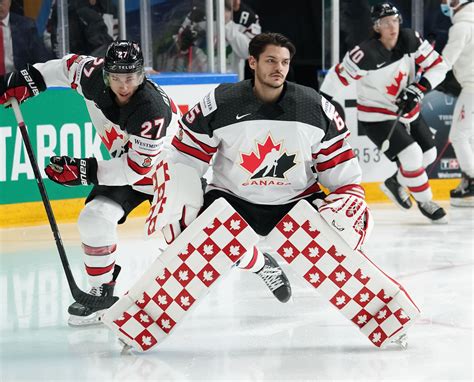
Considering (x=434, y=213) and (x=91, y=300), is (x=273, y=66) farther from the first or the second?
(x=434, y=213)

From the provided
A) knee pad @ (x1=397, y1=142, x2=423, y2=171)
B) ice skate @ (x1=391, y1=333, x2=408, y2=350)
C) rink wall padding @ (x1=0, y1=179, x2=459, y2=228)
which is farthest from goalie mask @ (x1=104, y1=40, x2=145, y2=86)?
knee pad @ (x1=397, y1=142, x2=423, y2=171)

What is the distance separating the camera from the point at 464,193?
6508mm

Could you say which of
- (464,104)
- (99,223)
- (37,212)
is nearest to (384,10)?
(464,104)

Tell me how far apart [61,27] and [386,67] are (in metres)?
1.77

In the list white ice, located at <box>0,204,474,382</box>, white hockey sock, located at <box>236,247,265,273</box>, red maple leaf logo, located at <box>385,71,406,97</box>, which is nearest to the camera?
white ice, located at <box>0,204,474,382</box>

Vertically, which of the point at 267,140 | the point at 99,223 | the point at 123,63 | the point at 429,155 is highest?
the point at 123,63

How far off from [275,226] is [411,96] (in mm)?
2611

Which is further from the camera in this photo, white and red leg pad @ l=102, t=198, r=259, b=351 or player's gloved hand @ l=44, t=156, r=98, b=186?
player's gloved hand @ l=44, t=156, r=98, b=186

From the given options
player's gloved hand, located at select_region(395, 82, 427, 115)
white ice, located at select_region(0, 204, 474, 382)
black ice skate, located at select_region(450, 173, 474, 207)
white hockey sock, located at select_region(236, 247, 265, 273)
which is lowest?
black ice skate, located at select_region(450, 173, 474, 207)

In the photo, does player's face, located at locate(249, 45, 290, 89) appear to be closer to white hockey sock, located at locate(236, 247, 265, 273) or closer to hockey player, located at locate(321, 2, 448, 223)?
white hockey sock, located at locate(236, 247, 265, 273)

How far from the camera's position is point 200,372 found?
11.0ft

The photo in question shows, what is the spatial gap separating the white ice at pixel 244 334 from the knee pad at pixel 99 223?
0.31 meters

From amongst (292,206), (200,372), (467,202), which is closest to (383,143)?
(467,202)

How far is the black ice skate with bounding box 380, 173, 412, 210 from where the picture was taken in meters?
6.16
